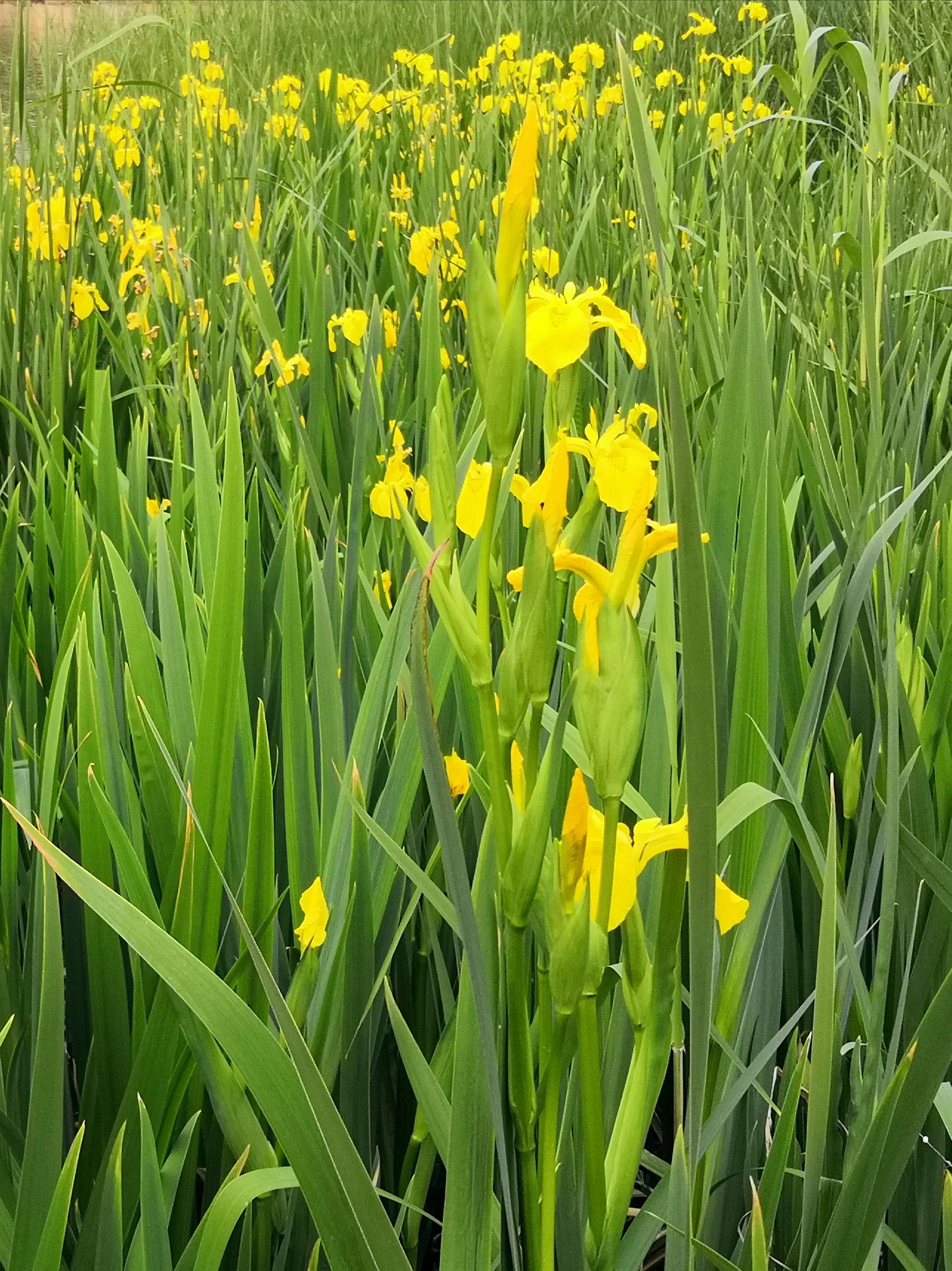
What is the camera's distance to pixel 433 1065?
45 centimetres

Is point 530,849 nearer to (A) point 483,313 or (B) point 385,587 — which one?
(A) point 483,313

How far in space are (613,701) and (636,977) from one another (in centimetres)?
8

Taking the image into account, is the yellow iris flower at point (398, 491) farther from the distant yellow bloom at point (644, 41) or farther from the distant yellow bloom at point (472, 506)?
the distant yellow bloom at point (644, 41)

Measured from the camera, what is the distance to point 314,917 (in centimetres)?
40

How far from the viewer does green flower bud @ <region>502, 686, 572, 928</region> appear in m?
0.25

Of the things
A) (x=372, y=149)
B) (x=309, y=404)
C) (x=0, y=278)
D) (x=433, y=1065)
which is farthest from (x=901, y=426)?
(x=372, y=149)

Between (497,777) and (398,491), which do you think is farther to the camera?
(398,491)

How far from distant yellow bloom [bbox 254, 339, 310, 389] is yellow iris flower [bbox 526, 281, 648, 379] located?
0.50 metres

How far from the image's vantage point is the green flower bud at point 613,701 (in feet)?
0.86

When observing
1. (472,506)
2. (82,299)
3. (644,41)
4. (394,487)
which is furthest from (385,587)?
(644,41)

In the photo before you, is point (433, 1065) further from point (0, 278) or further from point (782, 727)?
point (0, 278)

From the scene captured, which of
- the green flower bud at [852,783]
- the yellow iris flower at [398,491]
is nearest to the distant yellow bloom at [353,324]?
the yellow iris flower at [398,491]

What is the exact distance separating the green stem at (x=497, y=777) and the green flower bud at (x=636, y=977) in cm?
4

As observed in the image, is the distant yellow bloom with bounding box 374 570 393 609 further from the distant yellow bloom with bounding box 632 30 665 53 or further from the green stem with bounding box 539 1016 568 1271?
the distant yellow bloom with bounding box 632 30 665 53
